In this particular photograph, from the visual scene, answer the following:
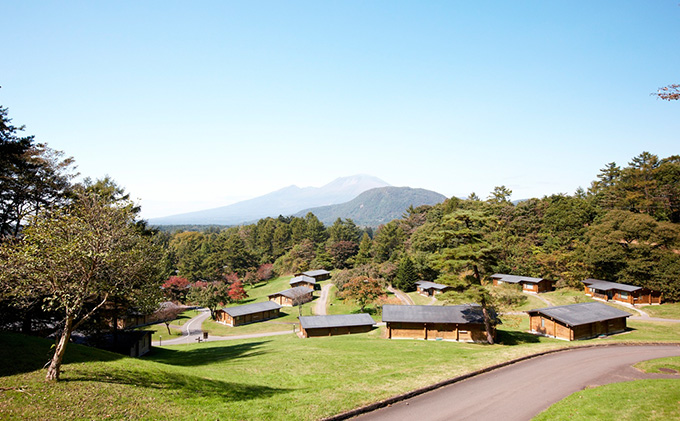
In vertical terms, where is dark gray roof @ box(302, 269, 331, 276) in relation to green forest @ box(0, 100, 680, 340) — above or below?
below

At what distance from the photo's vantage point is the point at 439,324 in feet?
105

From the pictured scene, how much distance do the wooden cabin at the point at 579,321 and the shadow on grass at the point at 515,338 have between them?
7.10 feet

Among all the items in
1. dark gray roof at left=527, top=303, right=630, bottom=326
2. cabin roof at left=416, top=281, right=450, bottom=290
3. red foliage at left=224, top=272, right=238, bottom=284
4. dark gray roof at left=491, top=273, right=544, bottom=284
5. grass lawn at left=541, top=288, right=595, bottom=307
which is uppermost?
dark gray roof at left=491, top=273, right=544, bottom=284

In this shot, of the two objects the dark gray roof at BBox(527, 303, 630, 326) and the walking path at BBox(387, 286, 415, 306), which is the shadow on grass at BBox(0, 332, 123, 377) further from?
the walking path at BBox(387, 286, 415, 306)

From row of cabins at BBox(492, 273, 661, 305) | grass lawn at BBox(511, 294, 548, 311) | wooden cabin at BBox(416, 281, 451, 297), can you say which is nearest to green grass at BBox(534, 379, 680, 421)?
grass lawn at BBox(511, 294, 548, 311)

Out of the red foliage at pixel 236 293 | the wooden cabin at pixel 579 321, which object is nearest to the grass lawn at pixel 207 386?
the wooden cabin at pixel 579 321

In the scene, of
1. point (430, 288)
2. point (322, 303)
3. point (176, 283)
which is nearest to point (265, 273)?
point (176, 283)

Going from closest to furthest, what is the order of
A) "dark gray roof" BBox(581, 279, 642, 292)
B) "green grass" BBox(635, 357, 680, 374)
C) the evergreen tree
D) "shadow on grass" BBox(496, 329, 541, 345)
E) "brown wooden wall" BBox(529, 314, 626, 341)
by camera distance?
1. "green grass" BBox(635, 357, 680, 374)
2. "shadow on grass" BBox(496, 329, 541, 345)
3. "brown wooden wall" BBox(529, 314, 626, 341)
4. "dark gray roof" BBox(581, 279, 642, 292)
5. the evergreen tree

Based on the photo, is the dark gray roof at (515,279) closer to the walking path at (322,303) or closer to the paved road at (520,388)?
the walking path at (322,303)

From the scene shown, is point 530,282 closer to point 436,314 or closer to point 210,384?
point 436,314

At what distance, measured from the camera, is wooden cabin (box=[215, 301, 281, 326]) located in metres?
49.8

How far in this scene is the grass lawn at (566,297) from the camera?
152 ft

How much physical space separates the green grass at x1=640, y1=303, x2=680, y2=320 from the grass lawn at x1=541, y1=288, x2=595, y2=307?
6.46m

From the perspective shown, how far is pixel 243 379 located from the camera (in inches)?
604
